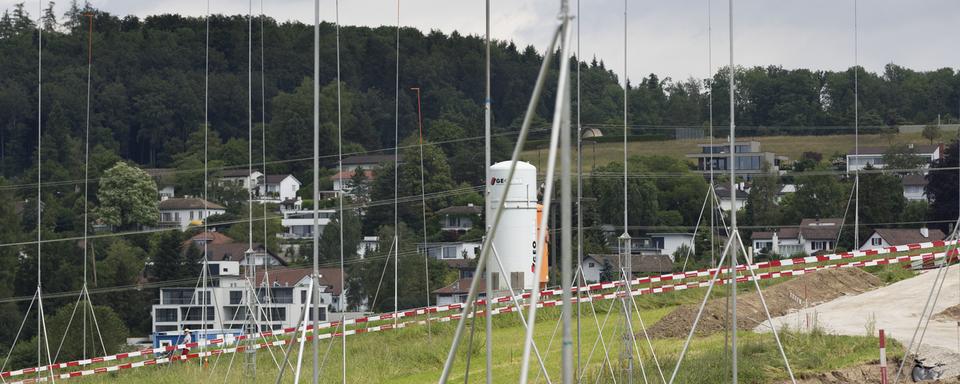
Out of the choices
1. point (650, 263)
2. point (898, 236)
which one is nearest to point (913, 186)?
point (650, 263)

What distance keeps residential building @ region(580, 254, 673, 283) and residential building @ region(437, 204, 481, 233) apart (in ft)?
29.8

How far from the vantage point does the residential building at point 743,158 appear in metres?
95.9

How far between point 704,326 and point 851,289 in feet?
20.7

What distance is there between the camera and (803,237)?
77875 millimetres

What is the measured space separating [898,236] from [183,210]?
49.8 metres

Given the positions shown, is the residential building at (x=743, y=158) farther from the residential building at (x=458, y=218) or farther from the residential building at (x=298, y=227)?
the residential building at (x=298, y=227)

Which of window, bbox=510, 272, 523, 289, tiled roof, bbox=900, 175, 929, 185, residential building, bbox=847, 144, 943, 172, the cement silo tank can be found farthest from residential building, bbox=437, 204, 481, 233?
window, bbox=510, 272, 523, 289

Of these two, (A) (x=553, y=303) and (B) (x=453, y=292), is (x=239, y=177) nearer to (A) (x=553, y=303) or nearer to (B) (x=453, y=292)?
(B) (x=453, y=292)

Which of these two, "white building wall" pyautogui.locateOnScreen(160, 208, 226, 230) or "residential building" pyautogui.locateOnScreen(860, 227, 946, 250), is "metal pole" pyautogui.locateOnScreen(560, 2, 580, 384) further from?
"white building wall" pyautogui.locateOnScreen(160, 208, 226, 230)

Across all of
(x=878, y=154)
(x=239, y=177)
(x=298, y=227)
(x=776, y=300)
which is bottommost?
(x=776, y=300)

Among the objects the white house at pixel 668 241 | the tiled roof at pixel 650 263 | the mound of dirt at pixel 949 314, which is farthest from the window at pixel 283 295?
the mound of dirt at pixel 949 314

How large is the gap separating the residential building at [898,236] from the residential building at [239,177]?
148 ft

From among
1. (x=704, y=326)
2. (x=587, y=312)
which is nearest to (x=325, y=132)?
(x=587, y=312)

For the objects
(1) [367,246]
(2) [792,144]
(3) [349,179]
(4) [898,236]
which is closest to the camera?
(4) [898,236]
